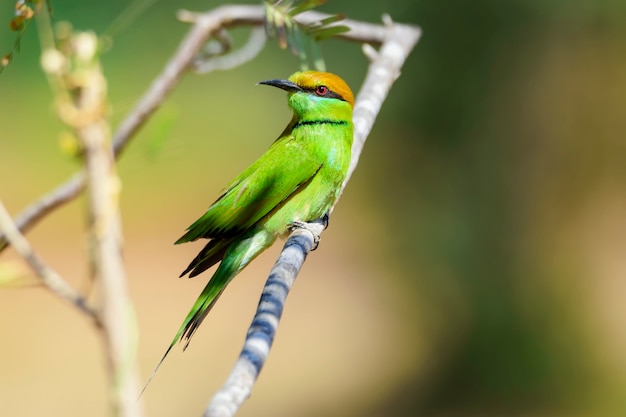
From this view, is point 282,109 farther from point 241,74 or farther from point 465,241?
point 465,241

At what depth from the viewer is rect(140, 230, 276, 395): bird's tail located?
1.71m

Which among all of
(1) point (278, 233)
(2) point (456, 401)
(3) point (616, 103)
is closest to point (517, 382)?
(2) point (456, 401)

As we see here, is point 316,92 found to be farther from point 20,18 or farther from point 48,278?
point 48,278

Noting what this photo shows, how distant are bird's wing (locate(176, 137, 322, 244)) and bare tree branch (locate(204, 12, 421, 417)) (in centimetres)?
11

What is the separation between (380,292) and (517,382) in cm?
141

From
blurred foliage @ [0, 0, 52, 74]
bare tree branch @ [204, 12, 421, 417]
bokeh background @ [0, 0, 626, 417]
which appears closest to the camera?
bare tree branch @ [204, 12, 421, 417]

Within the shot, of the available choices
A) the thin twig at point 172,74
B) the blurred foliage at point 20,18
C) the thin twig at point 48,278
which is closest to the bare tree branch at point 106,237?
the thin twig at point 48,278

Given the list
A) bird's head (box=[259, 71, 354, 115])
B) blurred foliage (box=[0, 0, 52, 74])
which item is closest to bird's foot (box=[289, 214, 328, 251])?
bird's head (box=[259, 71, 354, 115])

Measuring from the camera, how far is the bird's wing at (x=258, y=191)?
190 centimetres

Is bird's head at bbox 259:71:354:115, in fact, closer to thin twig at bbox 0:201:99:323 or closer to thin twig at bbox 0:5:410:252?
thin twig at bbox 0:5:410:252

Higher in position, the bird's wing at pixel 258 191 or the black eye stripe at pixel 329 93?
the black eye stripe at pixel 329 93

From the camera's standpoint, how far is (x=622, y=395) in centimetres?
442

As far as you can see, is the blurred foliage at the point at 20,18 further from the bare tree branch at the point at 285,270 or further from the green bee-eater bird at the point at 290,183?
the green bee-eater bird at the point at 290,183

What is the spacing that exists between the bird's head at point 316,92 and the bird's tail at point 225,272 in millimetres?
359
